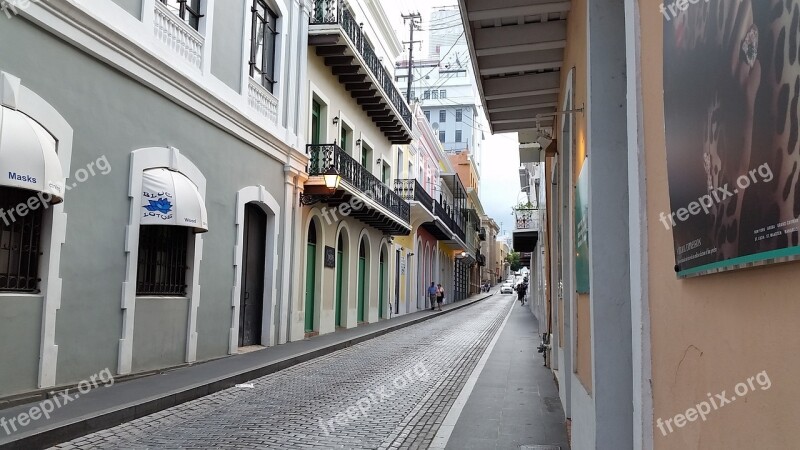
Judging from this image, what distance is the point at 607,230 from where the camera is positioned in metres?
3.84

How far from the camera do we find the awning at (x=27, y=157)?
662cm

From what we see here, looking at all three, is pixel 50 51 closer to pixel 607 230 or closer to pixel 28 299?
pixel 28 299

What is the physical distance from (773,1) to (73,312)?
28.7 ft

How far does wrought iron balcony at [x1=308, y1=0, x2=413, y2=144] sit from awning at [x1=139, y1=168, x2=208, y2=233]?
7706mm

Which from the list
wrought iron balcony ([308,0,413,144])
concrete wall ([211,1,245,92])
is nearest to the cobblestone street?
concrete wall ([211,1,245,92])

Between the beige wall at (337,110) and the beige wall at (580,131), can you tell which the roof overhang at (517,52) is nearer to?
the beige wall at (580,131)

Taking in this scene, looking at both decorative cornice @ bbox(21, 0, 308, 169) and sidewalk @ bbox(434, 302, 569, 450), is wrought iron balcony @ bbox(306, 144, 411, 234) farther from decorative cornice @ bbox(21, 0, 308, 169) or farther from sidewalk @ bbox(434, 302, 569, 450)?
sidewalk @ bbox(434, 302, 569, 450)

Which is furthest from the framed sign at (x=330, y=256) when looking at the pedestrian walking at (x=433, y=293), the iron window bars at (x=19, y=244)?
the pedestrian walking at (x=433, y=293)

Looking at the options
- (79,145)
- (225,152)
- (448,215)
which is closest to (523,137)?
(225,152)

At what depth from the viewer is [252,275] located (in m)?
14.2

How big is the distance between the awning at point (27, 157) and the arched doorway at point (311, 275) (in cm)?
1020

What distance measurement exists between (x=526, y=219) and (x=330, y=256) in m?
10.9

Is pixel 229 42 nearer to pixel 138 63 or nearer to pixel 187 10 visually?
pixel 187 10

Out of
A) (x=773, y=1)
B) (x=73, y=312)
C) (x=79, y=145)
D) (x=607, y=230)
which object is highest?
(x=79, y=145)
